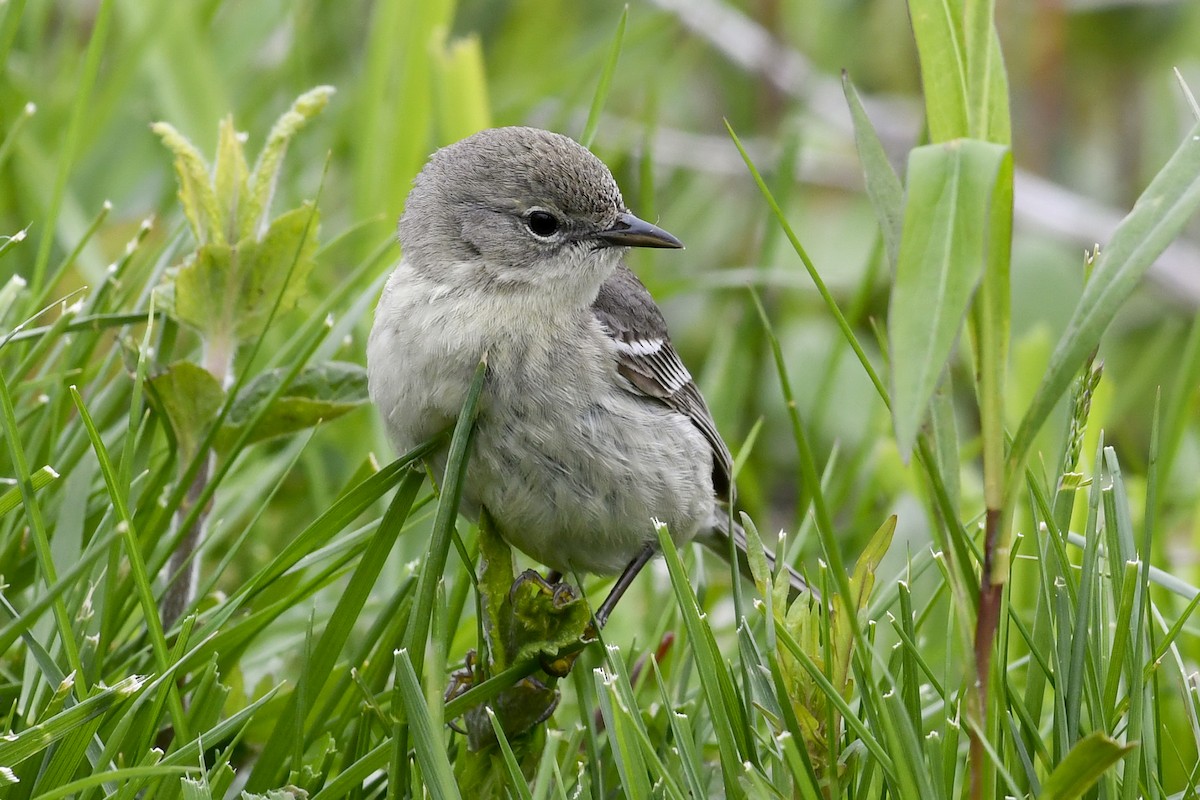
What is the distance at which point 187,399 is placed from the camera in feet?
7.91

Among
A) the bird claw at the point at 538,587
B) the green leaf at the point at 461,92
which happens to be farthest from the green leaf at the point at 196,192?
the green leaf at the point at 461,92

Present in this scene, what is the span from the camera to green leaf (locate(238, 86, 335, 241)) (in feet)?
8.31

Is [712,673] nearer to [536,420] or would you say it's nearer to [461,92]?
[536,420]

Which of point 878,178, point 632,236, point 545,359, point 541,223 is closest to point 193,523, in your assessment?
point 545,359

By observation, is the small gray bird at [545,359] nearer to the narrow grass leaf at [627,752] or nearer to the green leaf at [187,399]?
the green leaf at [187,399]

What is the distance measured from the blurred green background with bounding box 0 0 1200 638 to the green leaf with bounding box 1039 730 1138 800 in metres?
1.07

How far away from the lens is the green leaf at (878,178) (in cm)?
160

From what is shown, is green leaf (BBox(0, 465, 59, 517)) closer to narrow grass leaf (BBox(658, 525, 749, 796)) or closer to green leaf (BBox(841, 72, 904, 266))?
narrow grass leaf (BBox(658, 525, 749, 796))

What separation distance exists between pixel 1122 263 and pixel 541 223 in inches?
62.6

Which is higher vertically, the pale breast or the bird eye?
the bird eye

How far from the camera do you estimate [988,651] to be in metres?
1.70

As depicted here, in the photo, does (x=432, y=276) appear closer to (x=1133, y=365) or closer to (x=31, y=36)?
(x=31, y=36)

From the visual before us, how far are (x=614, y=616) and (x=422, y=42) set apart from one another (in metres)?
1.79

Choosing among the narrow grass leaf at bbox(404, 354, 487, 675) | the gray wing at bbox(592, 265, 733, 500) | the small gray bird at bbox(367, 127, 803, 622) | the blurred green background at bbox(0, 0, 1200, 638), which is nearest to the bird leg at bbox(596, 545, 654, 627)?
the small gray bird at bbox(367, 127, 803, 622)
